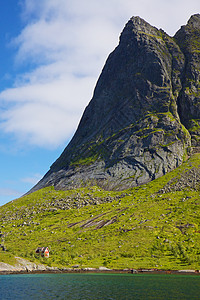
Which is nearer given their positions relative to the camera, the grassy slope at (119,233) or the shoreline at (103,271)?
the shoreline at (103,271)

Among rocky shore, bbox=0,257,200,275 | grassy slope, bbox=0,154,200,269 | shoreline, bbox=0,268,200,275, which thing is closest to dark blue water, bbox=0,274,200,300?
shoreline, bbox=0,268,200,275

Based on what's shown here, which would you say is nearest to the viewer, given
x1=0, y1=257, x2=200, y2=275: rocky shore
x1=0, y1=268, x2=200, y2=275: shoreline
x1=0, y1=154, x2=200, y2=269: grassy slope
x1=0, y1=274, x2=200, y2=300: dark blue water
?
x1=0, y1=274, x2=200, y2=300: dark blue water

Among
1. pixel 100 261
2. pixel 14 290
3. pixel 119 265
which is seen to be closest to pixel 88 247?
pixel 100 261

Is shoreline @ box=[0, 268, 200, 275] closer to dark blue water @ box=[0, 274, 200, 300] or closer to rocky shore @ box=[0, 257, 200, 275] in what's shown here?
rocky shore @ box=[0, 257, 200, 275]

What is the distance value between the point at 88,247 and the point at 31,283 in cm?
5808

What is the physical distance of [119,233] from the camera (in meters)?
148

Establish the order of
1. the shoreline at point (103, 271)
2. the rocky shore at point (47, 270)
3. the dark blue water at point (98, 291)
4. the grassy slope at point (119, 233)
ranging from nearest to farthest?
the dark blue water at point (98, 291) < the shoreline at point (103, 271) < the rocky shore at point (47, 270) < the grassy slope at point (119, 233)

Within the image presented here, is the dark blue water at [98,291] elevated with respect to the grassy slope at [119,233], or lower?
lower

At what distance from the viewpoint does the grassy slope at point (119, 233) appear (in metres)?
121

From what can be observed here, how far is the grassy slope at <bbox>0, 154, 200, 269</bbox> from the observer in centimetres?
12069

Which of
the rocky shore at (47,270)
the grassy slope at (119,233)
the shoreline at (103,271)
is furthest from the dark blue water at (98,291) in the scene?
the grassy slope at (119,233)

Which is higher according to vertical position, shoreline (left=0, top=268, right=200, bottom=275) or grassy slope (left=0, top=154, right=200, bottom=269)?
grassy slope (left=0, top=154, right=200, bottom=269)

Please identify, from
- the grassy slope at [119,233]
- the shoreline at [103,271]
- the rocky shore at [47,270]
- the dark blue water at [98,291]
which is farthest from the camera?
the grassy slope at [119,233]

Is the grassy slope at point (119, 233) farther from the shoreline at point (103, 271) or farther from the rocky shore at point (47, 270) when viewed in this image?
the shoreline at point (103, 271)
